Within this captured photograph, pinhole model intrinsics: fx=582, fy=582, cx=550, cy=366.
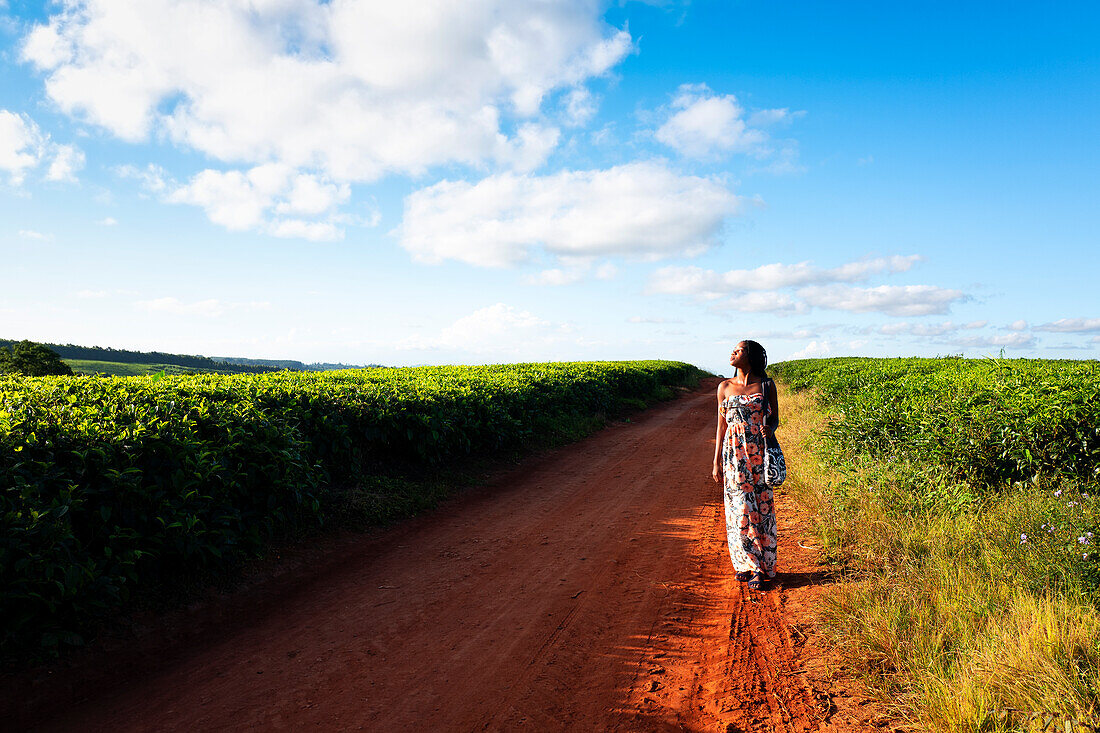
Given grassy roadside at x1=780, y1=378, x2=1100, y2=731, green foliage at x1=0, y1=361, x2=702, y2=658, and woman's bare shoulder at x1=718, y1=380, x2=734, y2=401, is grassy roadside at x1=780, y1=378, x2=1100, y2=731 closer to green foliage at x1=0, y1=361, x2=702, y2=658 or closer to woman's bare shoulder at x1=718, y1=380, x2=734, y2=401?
woman's bare shoulder at x1=718, y1=380, x2=734, y2=401

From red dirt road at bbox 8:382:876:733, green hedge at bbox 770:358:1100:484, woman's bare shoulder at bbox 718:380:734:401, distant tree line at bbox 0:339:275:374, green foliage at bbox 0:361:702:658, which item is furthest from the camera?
distant tree line at bbox 0:339:275:374

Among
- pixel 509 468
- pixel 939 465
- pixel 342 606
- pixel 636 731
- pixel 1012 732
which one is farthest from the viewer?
pixel 509 468

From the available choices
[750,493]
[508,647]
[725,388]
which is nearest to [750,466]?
[750,493]

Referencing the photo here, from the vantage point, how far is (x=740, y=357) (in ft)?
17.7

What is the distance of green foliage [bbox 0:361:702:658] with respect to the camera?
394 centimetres

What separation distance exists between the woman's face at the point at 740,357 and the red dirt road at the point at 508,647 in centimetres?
201

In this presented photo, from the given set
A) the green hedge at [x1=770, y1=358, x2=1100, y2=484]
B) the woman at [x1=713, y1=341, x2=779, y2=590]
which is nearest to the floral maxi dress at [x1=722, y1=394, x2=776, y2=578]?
the woman at [x1=713, y1=341, x2=779, y2=590]

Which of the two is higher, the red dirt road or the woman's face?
the woman's face

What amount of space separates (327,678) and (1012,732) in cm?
393

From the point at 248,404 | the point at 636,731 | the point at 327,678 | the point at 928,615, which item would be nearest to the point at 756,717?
the point at 636,731

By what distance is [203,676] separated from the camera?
4027 mm

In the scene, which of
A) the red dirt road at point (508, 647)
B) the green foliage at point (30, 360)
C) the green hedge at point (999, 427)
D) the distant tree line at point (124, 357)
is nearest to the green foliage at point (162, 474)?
the red dirt road at point (508, 647)

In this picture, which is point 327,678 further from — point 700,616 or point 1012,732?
point 1012,732

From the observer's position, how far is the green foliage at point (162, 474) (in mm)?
3936
